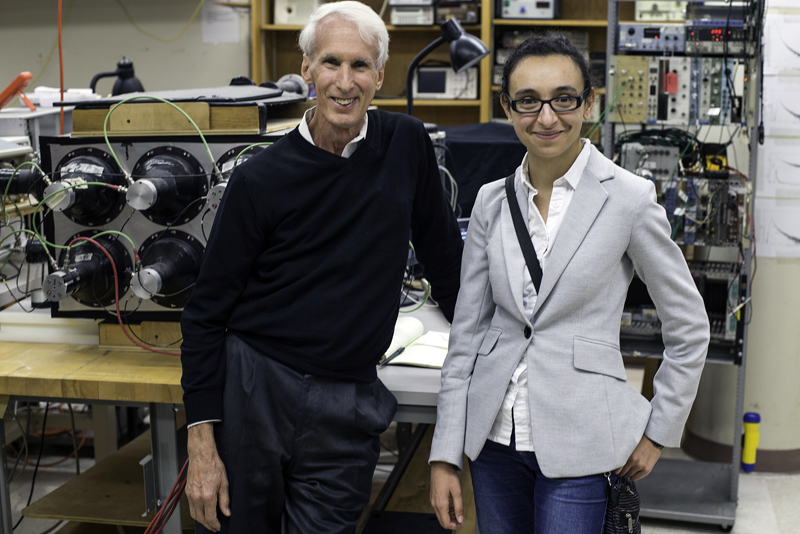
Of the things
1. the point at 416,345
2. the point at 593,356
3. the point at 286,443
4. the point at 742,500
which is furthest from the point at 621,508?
the point at 742,500

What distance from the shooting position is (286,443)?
4.28 ft

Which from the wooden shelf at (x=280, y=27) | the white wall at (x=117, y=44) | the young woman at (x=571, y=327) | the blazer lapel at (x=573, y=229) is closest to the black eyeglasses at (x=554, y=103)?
the young woman at (x=571, y=327)

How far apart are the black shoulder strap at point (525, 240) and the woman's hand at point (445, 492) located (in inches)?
Answer: 13.2

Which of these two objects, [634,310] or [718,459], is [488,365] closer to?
[634,310]

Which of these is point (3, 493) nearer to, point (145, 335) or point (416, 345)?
point (145, 335)

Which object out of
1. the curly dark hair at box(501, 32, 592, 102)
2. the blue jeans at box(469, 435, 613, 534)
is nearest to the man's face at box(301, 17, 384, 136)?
the curly dark hair at box(501, 32, 592, 102)

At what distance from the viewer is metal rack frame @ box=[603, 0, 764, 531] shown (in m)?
2.59

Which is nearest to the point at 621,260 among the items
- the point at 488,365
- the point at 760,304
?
the point at 488,365

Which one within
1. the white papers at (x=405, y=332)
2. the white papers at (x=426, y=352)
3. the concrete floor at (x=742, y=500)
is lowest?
the concrete floor at (x=742, y=500)

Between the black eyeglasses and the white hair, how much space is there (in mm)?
279

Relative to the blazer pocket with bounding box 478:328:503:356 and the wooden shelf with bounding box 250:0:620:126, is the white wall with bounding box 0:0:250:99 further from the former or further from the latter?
the blazer pocket with bounding box 478:328:503:356

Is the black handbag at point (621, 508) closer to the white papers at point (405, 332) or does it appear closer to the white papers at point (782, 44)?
the white papers at point (405, 332)

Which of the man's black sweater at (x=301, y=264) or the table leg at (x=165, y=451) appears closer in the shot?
the man's black sweater at (x=301, y=264)

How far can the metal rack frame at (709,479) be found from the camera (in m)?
2.59
